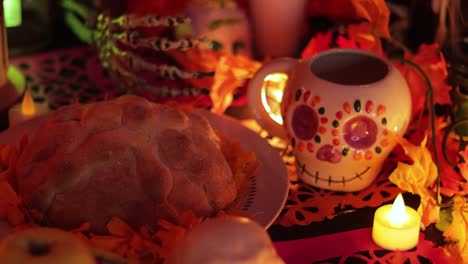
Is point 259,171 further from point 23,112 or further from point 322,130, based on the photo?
point 23,112

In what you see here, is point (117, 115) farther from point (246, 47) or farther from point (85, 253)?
point (246, 47)

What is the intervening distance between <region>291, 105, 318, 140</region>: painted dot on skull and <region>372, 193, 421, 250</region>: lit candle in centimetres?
11

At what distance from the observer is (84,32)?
108 cm

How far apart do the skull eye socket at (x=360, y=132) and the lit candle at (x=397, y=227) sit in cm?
7

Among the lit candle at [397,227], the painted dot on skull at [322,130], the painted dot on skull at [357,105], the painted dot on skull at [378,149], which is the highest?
the painted dot on skull at [357,105]

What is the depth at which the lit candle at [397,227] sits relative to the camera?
28.5 inches

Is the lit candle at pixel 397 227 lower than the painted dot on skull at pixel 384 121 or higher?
lower

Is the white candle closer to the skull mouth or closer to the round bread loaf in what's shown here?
the round bread loaf

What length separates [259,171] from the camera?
0.75 metres

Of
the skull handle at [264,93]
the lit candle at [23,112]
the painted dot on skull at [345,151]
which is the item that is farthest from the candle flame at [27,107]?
the painted dot on skull at [345,151]

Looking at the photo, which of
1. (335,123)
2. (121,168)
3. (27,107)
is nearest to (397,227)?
(335,123)

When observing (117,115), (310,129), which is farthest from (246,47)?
(117,115)

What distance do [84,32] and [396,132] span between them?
49cm

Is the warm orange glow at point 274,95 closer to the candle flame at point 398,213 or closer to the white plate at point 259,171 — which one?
the white plate at point 259,171
